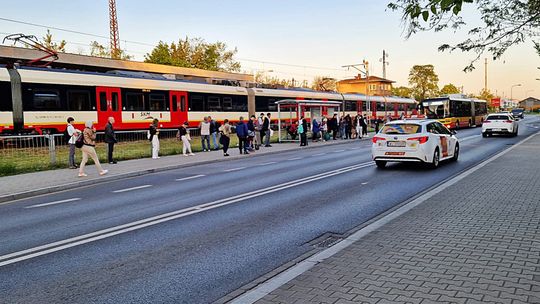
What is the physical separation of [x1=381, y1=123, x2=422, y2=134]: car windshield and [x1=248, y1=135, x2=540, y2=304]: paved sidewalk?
5675 mm

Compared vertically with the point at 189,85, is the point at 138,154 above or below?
below

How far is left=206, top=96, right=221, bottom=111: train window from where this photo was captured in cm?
3145

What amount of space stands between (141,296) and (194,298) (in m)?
0.54

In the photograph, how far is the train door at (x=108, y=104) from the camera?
2370 cm

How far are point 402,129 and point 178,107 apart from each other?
18.3 meters

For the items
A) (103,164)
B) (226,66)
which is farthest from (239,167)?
(226,66)

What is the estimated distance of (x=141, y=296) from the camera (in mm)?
4309

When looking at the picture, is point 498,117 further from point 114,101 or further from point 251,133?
point 114,101

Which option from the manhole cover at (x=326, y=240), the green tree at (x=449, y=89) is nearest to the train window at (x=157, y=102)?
the manhole cover at (x=326, y=240)

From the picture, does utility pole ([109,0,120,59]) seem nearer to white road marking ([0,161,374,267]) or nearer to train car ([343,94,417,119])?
train car ([343,94,417,119])

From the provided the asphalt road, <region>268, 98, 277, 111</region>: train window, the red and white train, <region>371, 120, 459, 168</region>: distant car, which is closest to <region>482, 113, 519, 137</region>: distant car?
the red and white train

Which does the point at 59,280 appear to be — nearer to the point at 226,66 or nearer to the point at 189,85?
the point at 189,85

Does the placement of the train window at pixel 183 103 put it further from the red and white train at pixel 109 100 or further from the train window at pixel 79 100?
the train window at pixel 79 100

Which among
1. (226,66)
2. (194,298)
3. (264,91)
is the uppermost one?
(226,66)
